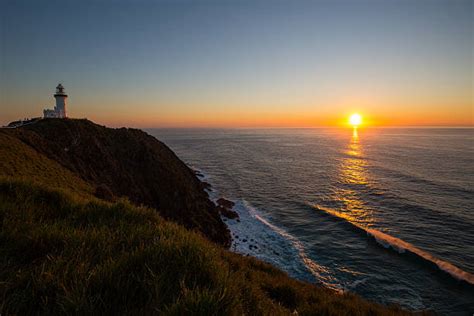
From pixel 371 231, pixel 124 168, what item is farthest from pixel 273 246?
pixel 124 168

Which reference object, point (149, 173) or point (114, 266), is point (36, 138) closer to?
point (149, 173)

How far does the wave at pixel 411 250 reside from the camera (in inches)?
734

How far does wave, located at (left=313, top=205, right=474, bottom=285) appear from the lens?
734 inches

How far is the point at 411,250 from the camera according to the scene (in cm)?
2219

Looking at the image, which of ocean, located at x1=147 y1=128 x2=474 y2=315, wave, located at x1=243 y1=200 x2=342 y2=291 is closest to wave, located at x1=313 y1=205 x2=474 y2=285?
ocean, located at x1=147 y1=128 x2=474 y2=315

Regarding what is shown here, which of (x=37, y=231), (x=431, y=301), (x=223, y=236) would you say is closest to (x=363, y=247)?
(x=431, y=301)

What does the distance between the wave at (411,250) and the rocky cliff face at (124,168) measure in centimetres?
1612

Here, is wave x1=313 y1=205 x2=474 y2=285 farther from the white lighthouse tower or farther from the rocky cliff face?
the white lighthouse tower

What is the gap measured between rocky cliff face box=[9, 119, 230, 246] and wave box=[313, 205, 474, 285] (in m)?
16.1

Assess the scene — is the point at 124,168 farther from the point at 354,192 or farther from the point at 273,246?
the point at 354,192

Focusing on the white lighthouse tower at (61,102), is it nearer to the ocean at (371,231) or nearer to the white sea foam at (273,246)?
the ocean at (371,231)

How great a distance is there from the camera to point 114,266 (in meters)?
2.99

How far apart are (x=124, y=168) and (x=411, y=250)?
114 feet

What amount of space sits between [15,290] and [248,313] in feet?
9.06
